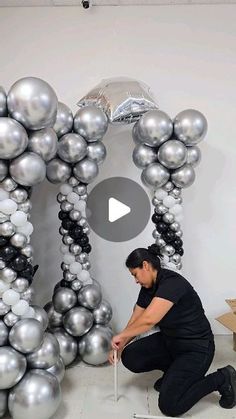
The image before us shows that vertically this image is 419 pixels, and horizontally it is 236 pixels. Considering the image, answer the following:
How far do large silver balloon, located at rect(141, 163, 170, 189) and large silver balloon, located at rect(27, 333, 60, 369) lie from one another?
1176mm

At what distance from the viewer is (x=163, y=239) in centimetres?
277

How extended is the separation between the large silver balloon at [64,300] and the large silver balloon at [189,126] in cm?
126

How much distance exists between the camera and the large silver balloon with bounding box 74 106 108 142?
98.2 inches

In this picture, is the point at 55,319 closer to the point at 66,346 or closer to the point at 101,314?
the point at 66,346

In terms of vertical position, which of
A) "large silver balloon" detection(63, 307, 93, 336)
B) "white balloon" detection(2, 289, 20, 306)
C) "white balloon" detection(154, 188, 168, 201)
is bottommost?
"large silver balloon" detection(63, 307, 93, 336)

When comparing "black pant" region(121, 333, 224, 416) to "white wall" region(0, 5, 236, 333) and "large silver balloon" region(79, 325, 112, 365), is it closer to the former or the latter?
"large silver balloon" region(79, 325, 112, 365)

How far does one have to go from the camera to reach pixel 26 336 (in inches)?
80.4

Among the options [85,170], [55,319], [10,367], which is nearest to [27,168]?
[85,170]

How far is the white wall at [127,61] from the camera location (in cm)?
317

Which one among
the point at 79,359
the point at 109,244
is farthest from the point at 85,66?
the point at 79,359

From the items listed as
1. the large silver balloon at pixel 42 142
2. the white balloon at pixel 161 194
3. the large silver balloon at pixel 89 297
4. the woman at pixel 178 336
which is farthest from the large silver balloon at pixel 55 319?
the large silver balloon at pixel 42 142

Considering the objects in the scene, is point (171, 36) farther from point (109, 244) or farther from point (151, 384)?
point (151, 384)

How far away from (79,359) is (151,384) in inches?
23.0
